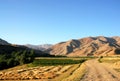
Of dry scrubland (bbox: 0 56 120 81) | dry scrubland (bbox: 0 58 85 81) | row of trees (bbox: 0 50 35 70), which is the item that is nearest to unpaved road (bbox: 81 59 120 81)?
dry scrubland (bbox: 0 56 120 81)

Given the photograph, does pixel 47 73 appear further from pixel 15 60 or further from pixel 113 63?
pixel 15 60

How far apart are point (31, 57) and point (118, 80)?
9244cm

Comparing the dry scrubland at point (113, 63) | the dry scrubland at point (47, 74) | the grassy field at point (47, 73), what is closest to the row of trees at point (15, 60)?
the grassy field at point (47, 73)

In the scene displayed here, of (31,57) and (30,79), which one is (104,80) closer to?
(30,79)

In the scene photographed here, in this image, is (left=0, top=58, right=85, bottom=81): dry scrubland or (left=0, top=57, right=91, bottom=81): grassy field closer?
(left=0, top=58, right=85, bottom=81): dry scrubland

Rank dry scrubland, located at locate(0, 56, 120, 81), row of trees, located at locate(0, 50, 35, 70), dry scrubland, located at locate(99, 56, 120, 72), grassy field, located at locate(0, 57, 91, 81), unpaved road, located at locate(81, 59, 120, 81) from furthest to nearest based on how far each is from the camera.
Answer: row of trees, located at locate(0, 50, 35, 70) → dry scrubland, located at locate(99, 56, 120, 72) → grassy field, located at locate(0, 57, 91, 81) → dry scrubland, located at locate(0, 56, 120, 81) → unpaved road, located at locate(81, 59, 120, 81)

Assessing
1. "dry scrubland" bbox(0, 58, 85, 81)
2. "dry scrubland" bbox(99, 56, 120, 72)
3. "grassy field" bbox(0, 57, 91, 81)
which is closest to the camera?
"dry scrubland" bbox(0, 58, 85, 81)

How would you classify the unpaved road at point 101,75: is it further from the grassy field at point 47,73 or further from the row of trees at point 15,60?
the row of trees at point 15,60

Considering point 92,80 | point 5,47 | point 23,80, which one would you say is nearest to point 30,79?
point 23,80

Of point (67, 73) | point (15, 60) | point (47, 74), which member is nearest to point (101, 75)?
point (67, 73)

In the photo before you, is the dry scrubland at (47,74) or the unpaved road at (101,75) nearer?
the unpaved road at (101,75)

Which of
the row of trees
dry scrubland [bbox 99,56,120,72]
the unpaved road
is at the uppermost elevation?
the row of trees

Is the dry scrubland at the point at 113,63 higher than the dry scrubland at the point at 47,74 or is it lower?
higher

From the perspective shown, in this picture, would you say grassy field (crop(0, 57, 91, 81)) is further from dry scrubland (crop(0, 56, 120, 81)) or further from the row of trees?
the row of trees
